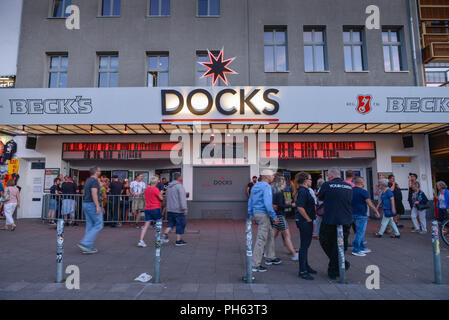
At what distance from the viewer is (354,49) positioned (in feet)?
42.8

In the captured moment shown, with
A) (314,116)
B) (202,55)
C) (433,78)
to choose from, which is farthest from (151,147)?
(433,78)

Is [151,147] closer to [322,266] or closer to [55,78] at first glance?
[55,78]

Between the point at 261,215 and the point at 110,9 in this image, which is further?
the point at 110,9

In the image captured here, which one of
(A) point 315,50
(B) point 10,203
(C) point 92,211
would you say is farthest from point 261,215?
(A) point 315,50

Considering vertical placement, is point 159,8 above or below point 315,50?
above

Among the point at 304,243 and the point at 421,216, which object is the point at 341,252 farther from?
the point at 421,216

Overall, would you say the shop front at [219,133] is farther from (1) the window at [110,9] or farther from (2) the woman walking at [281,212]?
(1) the window at [110,9]

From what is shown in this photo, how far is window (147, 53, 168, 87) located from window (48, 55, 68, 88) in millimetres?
4121

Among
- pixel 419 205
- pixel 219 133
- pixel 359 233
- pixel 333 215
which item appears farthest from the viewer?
pixel 219 133

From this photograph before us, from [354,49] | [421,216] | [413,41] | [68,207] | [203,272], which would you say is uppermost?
[413,41]

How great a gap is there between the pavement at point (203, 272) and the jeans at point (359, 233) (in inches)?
10.3

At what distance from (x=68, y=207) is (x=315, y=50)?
12963mm

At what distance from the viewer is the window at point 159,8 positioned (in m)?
13.3

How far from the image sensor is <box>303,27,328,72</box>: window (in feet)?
42.3
